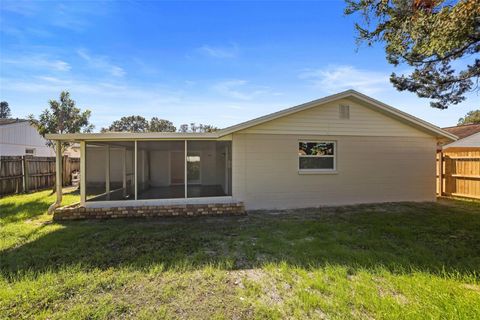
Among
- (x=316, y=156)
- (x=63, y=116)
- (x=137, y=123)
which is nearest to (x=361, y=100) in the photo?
(x=316, y=156)

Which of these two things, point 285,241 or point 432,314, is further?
point 285,241

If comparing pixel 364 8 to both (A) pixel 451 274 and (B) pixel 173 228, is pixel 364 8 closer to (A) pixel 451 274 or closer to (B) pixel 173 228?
(A) pixel 451 274

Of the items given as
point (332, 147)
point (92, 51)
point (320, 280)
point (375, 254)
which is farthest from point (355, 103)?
point (92, 51)

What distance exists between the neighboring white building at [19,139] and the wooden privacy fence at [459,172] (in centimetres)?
2485

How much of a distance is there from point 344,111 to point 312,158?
2.02m

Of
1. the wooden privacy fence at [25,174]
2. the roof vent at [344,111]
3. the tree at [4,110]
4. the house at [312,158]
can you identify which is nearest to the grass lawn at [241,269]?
the house at [312,158]

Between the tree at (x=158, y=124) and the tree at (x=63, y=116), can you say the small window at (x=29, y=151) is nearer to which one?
the tree at (x=63, y=116)

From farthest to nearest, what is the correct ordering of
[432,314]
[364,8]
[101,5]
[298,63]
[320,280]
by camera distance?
[298,63]
[101,5]
[364,8]
[320,280]
[432,314]

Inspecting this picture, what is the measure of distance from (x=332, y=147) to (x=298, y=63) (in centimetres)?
375

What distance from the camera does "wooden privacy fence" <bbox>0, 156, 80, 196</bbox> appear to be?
1098 cm

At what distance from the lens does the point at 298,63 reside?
10656 mm

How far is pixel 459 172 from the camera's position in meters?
11.0

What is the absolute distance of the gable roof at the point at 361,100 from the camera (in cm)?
834

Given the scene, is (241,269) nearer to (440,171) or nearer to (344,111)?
(344,111)
